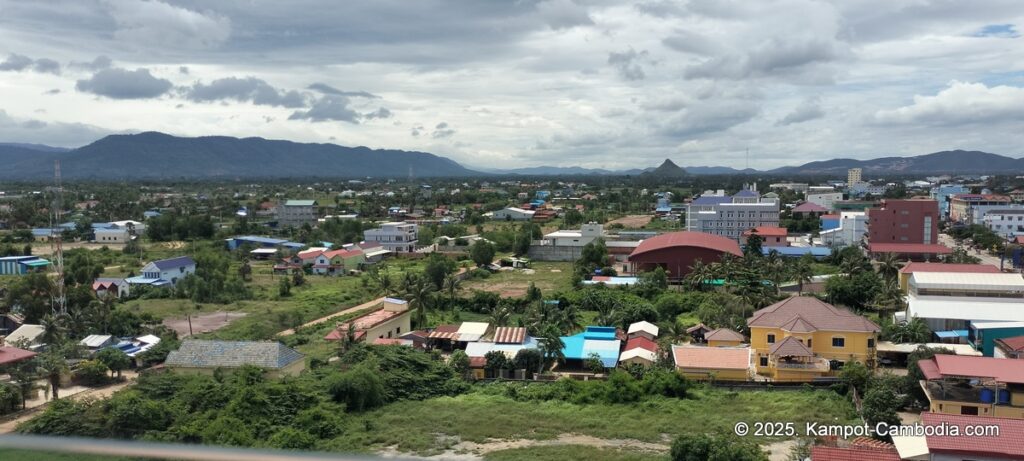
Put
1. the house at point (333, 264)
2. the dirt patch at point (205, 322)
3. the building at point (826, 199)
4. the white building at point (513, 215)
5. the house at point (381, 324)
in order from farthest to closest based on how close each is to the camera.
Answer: the building at point (826, 199) < the white building at point (513, 215) < the house at point (333, 264) < the dirt patch at point (205, 322) < the house at point (381, 324)

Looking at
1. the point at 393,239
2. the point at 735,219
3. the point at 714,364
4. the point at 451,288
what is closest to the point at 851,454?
the point at 714,364

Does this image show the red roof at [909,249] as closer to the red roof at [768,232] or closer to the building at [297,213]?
the red roof at [768,232]

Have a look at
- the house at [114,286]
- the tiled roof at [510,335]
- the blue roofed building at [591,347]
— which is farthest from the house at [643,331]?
the house at [114,286]

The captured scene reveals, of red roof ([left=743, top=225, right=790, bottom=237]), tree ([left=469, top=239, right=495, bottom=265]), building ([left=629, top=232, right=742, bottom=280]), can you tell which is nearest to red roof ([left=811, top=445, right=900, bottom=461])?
building ([left=629, top=232, right=742, bottom=280])

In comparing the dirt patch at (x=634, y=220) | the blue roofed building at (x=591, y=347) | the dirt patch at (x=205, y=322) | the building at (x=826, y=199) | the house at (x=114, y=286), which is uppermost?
the building at (x=826, y=199)

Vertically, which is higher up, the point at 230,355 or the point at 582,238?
the point at 582,238

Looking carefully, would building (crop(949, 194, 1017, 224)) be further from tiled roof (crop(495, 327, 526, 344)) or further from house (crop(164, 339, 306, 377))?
house (crop(164, 339, 306, 377))

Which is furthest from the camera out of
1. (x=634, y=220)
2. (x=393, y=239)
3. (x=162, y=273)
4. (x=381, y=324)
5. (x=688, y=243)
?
(x=634, y=220)

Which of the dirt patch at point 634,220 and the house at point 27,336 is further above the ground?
the dirt patch at point 634,220

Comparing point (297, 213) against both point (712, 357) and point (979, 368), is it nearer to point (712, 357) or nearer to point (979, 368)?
point (712, 357)
